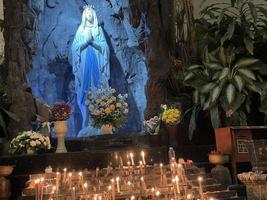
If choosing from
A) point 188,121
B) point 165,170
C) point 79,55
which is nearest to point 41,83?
point 79,55

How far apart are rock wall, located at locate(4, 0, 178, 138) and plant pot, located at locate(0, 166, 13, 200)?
5.94 ft

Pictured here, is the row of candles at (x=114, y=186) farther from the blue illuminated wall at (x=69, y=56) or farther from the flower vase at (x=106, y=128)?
the blue illuminated wall at (x=69, y=56)

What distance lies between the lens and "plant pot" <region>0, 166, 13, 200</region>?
534cm

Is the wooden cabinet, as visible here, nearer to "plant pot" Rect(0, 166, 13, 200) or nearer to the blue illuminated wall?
"plant pot" Rect(0, 166, 13, 200)

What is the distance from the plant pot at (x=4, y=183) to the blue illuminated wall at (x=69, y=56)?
14.8 feet

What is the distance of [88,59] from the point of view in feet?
32.4

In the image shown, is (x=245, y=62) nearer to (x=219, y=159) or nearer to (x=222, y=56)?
(x=222, y=56)

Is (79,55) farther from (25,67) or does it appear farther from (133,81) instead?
(25,67)

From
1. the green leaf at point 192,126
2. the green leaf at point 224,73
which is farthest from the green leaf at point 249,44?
the green leaf at point 192,126

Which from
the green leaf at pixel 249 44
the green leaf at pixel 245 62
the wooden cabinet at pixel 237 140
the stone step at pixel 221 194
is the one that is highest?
the green leaf at pixel 249 44

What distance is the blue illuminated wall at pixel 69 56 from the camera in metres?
9.86

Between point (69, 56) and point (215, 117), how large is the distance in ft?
16.2

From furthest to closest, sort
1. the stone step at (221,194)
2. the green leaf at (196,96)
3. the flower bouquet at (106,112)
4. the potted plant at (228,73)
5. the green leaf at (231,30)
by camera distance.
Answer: the flower bouquet at (106,112)
the green leaf at (196,96)
the green leaf at (231,30)
the potted plant at (228,73)
the stone step at (221,194)

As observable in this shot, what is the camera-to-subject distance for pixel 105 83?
32.4 ft
